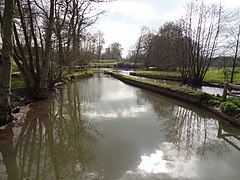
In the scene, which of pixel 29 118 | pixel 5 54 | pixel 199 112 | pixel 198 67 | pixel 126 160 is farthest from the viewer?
pixel 198 67

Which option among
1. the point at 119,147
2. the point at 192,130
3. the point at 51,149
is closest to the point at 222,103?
the point at 192,130

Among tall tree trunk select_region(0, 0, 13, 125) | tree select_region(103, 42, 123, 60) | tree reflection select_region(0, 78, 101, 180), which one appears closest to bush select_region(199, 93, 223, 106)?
tree reflection select_region(0, 78, 101, 180)

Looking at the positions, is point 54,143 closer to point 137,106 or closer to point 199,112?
point 137,106

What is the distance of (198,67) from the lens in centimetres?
2177

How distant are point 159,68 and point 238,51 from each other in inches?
863

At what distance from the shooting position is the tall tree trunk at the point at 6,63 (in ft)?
23.7

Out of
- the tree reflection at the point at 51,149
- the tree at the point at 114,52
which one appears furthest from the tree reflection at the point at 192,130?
the tree at the point at 114,52

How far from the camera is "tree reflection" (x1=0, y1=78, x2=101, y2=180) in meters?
4.45

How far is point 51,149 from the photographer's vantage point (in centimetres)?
559

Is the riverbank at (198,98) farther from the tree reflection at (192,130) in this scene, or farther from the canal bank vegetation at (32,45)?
the canal bank vegetation at (32,45)

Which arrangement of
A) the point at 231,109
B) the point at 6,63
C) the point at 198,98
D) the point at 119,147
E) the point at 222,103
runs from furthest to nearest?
the point at 198,98 → the point at 222,103 → the point at 231,109 → the point at 6,63 → the point at 119,147

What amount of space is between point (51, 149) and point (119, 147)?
160 cm

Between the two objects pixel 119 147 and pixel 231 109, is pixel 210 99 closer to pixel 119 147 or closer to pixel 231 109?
pixel 231 109

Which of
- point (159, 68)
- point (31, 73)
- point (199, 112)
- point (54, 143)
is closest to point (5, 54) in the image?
point (54, 143)
